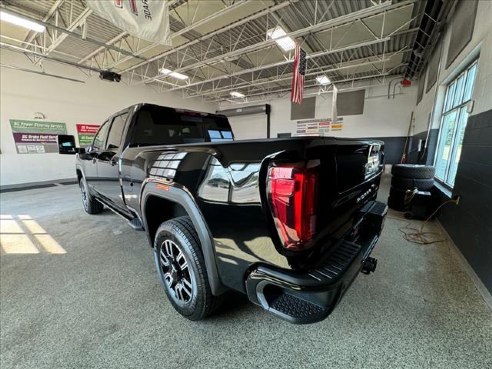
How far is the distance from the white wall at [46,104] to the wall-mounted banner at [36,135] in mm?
152

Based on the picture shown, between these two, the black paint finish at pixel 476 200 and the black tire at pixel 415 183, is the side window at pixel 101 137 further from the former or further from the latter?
the black tire at pixel 415 183

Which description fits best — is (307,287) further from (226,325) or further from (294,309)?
(226,325)

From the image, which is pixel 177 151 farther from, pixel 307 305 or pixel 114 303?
pixel 114 303

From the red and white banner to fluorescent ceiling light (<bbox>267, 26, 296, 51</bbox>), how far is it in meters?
2.64

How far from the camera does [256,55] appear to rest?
25.9 ft

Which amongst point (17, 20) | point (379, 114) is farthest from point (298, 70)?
point (379, 114)

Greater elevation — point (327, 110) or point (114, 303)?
point (327, 110)

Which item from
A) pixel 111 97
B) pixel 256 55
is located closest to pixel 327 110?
pixel 256 55

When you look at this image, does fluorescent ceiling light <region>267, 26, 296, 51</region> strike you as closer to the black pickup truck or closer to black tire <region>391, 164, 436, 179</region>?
black tire <region>391, 164, 436, 179</region>

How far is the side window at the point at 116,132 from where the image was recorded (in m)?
2.53

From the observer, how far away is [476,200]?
7.61 ft

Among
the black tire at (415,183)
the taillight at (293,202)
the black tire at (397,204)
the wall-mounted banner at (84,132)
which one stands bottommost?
the black tire at (397,204)

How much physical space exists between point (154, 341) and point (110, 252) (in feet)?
5.49

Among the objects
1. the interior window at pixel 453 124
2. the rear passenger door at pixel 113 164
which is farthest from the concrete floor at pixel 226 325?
the interior window at pixel 453 124
